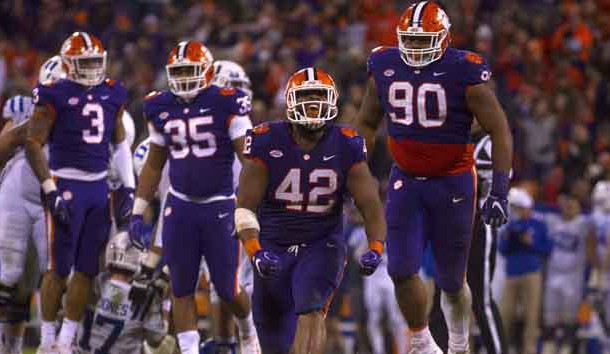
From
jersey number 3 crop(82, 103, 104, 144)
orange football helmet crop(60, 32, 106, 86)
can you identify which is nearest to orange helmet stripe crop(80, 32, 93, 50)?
orange football helmet crop(60, 32, 106, 86)

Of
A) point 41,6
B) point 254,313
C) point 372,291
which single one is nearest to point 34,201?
point 254,313

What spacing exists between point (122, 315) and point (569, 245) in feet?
20.4

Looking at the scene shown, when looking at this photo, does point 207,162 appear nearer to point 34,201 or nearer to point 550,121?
point 34,201

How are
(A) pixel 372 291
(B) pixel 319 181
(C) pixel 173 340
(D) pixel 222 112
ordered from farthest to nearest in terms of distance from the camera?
(A) pixel 372 291 < (C) pixel 173 340 < (D) pixel 222 112 < (B) pixel 319 181

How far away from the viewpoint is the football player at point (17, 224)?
986 centimetres

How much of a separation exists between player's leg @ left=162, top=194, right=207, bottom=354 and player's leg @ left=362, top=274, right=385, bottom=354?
5.67 meters

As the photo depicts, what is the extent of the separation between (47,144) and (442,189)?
10.5 feet

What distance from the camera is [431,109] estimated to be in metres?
8.13

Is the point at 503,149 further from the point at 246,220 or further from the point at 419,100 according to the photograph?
the point at 246,220

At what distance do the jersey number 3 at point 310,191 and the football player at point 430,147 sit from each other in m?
0.61

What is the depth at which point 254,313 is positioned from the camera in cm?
789

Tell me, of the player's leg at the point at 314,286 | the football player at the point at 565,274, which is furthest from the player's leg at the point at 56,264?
the football player at the point at 565,274

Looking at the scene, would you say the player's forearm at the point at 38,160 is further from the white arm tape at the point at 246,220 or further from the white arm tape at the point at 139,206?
the white arm tape at the point at 246,220

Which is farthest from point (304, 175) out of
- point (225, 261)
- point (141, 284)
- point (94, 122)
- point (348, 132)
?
point (94, 122)
